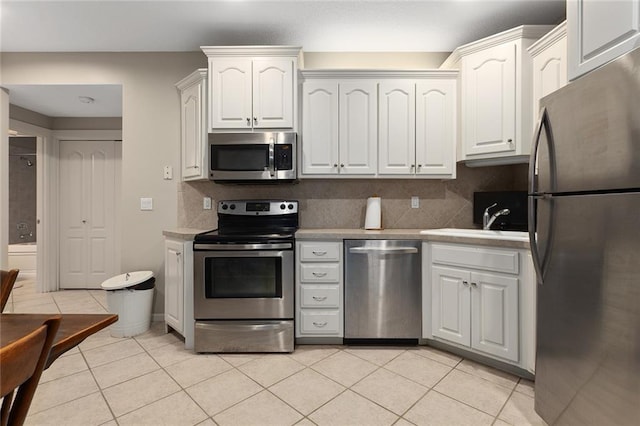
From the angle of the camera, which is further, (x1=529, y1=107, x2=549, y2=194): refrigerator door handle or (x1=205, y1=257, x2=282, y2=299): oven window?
(x1=205, y1=257, x2=282, y2=299): oven window

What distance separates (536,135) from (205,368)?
92.5 inches

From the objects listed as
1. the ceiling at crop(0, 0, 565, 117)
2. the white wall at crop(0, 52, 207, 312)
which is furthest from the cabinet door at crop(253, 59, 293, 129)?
the white wall at crop(0, 52, 207, 312)

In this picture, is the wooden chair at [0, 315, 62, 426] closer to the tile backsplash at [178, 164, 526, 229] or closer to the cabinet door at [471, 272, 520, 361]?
the cabinet door at [471, 272, 520, 361]

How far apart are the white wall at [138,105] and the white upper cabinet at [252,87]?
534mm

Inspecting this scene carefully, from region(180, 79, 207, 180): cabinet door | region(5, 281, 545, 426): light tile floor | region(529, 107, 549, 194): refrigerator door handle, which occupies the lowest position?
region(5, 281, 545, 426): light tile floor

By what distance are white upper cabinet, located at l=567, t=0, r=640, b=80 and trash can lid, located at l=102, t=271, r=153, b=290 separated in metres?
3.21

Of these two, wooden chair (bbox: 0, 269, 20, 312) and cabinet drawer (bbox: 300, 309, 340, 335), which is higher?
wooden chair (bbox: 0, 269, 20, 312)

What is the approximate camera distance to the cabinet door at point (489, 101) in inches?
85.9

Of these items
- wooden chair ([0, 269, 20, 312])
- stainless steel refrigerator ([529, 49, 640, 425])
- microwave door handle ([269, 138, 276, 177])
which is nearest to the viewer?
stainless steel refrigerator ([529, 49, 640, 425])

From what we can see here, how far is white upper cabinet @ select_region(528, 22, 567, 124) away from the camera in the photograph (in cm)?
190

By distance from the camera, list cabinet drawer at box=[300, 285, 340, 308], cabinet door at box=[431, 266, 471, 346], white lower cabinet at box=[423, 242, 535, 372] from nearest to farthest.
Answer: white lower cabinet at box=[423, 242, 535, 372] < cabinet door at box=[431, 266, 471, 346] < cabinet drawer at box=[300, 285, 340, 308]

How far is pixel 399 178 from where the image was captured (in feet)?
→ 8.47

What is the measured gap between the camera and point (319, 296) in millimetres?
2242

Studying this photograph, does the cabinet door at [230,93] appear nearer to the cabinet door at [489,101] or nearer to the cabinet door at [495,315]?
the cabinet door at [489,101]
